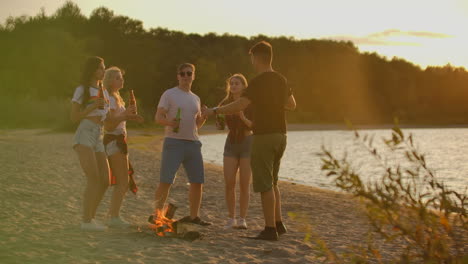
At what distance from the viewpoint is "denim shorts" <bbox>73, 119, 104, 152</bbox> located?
591 cm

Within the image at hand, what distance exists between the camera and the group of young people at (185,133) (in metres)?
6.00

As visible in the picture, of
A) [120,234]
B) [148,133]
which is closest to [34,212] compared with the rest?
[120,234]

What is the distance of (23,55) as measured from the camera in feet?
179

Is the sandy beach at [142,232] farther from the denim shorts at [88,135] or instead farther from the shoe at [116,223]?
the denim shorts at [88,135]

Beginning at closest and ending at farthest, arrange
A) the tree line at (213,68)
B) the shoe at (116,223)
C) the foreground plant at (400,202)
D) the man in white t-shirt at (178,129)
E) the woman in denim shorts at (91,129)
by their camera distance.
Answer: the foreground plant at (400,202), the woman in denim shorts at (91,129), the man in white t-shirt at (178,129), the shoe at (116,223), the tree line at (213,68)

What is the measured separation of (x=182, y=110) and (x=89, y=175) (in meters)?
1.27

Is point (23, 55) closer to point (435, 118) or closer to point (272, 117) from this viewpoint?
point (272, 117)

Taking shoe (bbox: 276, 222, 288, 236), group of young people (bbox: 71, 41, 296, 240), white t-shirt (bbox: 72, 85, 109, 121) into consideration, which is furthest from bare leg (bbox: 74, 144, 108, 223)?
shoe (bbox: 276, 222, 288, 236)

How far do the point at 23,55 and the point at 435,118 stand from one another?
6969 cm

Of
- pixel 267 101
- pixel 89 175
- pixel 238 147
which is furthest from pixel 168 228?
pixel 267 101

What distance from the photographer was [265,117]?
6.04m

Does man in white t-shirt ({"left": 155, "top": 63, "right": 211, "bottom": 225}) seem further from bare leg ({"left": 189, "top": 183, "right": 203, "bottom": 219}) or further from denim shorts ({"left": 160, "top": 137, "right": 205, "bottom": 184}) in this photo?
bare leg ({"left": 189, "top": 183, "right": 203, "bottom": 219})

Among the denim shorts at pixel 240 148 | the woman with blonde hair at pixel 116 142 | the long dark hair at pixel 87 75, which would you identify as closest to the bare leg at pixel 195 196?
the denim shorts at pixel 240 148

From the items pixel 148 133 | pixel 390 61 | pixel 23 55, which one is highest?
pixel 390 61
